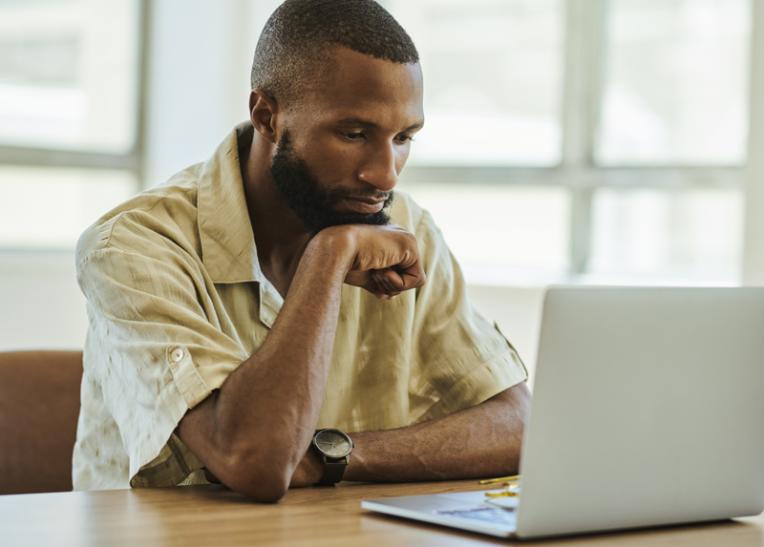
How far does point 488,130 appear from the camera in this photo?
15.0 feet

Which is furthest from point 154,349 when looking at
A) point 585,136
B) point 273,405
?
point 585,136

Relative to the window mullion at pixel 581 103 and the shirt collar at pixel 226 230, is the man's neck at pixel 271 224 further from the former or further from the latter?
the window mullion at pixel 581 103

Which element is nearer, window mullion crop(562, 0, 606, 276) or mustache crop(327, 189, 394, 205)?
mustache crop(327, 189, 394, 205)

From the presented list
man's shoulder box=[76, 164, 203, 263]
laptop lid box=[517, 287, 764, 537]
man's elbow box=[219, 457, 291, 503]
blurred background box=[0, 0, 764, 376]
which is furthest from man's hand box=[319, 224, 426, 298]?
blurred background box=[0, 0, 764, 376]

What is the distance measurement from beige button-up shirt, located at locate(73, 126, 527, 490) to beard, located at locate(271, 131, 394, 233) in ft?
0.25

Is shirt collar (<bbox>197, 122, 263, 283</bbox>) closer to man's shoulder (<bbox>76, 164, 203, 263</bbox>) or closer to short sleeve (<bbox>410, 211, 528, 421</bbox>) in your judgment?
man's shoulder (<bbox>76, 164, 203, 263</bbox>)

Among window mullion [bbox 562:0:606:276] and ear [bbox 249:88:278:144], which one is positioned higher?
window mullion [bbox 562:0:606:276]

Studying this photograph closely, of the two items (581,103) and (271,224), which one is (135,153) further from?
(271,224)

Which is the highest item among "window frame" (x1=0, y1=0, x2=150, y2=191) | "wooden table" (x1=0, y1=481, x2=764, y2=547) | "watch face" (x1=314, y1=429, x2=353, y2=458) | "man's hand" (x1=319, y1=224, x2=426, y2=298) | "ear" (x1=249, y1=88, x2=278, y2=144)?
"window frame" (x1=0, y1=0, x2=150, y2=191)

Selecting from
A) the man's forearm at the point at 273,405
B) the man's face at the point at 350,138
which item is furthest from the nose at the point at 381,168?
the man's forearm at the point at 273,405

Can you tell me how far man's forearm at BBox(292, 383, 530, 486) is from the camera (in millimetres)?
1522

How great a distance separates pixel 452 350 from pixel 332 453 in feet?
1.39

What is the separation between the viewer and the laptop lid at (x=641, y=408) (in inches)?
43.5

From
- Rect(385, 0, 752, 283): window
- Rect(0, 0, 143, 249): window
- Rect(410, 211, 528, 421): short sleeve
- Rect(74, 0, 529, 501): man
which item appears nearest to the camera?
Rect(74, 0, 529, 501): man
